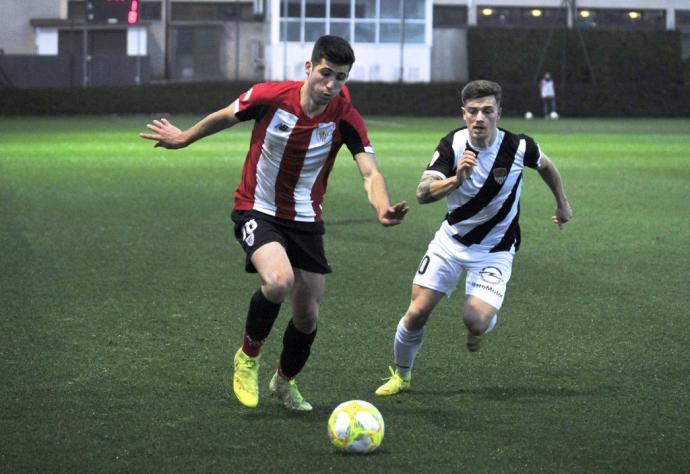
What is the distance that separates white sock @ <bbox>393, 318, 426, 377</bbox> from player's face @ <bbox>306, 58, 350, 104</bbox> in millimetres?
1459

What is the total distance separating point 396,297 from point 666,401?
3.77 meters

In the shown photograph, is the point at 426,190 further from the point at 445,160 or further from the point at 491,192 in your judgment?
the point at 491,192

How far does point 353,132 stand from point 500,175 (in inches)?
36.6

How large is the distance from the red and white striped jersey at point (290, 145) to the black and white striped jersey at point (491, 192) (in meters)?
0.65

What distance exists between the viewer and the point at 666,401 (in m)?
7.08

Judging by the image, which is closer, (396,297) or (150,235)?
(396,297)

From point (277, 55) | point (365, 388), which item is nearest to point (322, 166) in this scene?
point (365, 388)

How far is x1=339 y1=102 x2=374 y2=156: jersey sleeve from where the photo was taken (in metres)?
6.96

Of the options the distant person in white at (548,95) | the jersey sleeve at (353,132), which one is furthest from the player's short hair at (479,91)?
the distant person in white at (548,95)

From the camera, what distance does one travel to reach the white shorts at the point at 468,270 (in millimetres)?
7359

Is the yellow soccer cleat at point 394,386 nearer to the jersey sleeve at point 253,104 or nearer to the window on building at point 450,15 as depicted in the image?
the jersey sleeve at point 253,104

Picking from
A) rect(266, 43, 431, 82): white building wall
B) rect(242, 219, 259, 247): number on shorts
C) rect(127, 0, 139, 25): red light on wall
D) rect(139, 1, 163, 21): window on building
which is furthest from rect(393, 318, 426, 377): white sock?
rect(139, 1, 163, 21): window on building

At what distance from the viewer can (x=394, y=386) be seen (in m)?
7.29

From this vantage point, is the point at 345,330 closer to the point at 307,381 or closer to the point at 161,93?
the point at 307,381
